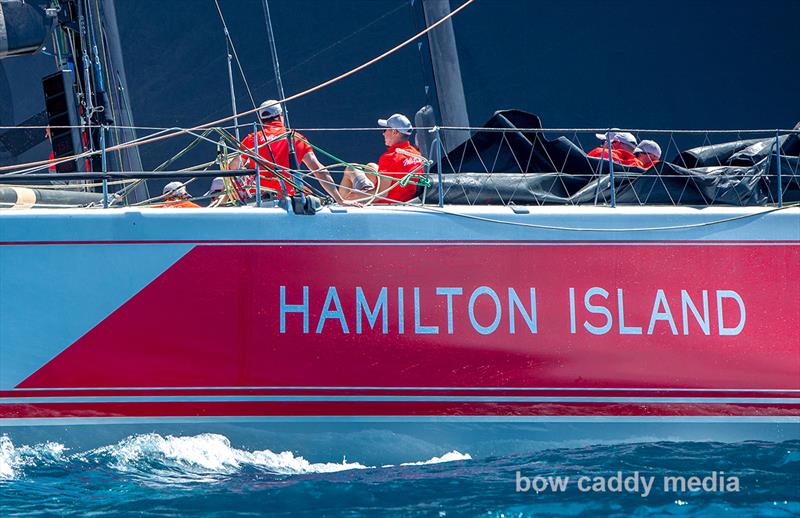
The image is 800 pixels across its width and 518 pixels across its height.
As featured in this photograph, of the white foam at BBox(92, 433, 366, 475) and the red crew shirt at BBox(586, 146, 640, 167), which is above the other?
the red crew shirt at BBox(586, 146, 640, 167)

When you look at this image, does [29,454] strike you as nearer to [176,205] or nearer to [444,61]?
[176,205]

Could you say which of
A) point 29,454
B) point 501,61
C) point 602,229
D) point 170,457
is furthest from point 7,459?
point 501,61

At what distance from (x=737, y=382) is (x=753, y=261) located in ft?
1.93

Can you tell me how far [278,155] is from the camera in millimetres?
5656

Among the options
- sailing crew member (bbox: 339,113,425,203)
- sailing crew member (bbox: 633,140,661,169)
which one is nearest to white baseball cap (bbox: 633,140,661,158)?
sailing crew member (bbox: 633,140,661,169)

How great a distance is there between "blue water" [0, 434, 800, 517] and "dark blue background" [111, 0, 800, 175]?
4.16 meters

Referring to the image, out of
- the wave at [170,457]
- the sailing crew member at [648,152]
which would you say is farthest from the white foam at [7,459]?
the sailing crew member at [648,152]

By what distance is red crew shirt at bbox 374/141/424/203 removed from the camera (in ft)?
17.8

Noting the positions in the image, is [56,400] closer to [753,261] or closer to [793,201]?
[753,261]

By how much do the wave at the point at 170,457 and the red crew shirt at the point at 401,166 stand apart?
1.41 m

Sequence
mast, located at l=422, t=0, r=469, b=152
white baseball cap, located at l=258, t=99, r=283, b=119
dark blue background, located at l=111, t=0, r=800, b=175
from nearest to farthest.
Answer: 1. white baseball cap, located at l=258, t=99, r=283, b=119
2. mast, located at l=422, t=0, r=469, b=152
3. dark blue background, located at l=111, t=0, r=800, b=175

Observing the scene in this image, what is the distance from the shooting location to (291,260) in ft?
16.1

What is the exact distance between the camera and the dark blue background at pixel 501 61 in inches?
336

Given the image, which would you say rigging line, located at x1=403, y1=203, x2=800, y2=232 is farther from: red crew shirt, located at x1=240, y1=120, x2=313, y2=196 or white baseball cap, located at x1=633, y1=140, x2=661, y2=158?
white baseball cap, located at x1=633, y1=140, x2=661, y2=158
